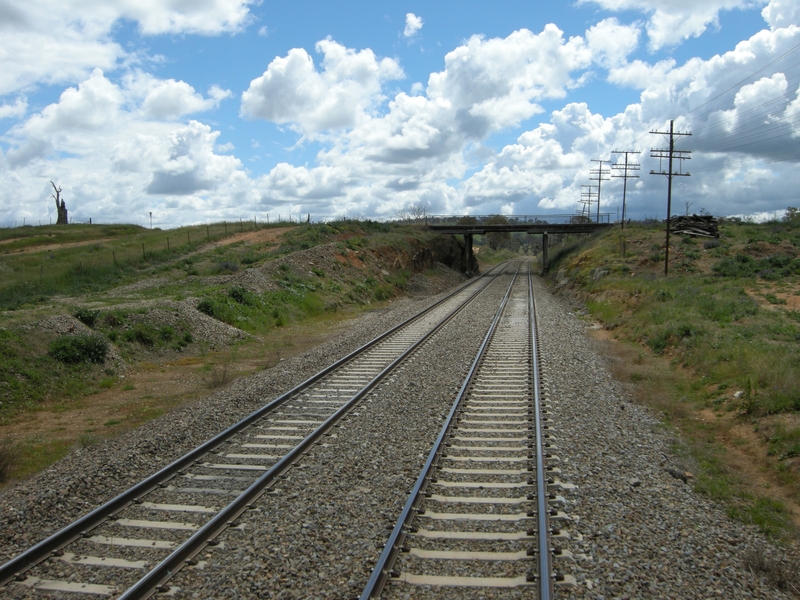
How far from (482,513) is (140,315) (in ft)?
46.2

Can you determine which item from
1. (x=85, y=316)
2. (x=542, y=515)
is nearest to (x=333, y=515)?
(x=542, y=515)

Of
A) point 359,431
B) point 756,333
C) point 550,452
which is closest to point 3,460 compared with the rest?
point 359,431

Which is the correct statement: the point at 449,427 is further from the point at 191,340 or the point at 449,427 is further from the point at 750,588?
the point at 191,340

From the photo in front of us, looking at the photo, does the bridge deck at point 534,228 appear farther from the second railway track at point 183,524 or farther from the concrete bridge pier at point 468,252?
the second railway track at point 183,524

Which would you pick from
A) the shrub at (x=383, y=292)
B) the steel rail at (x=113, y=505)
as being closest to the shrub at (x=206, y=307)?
the steel rail at (x=113, y=505)

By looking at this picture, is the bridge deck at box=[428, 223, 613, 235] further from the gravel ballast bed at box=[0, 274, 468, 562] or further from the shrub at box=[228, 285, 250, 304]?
the gravel ballast bed at box=[0, 274, 468, 562]

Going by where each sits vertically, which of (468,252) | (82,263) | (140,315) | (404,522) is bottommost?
(404,522)

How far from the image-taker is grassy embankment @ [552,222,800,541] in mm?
8264

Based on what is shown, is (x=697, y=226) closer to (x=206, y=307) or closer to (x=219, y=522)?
(x=206, y=307)

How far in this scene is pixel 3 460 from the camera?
8.41m

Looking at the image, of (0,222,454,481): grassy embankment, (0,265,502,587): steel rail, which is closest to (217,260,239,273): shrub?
(0,222,454,481): grassy embankment

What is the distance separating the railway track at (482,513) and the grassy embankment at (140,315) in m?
5.82

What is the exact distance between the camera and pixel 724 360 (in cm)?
1378

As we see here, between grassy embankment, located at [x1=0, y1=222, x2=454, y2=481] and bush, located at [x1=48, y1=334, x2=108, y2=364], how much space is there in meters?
0.03
